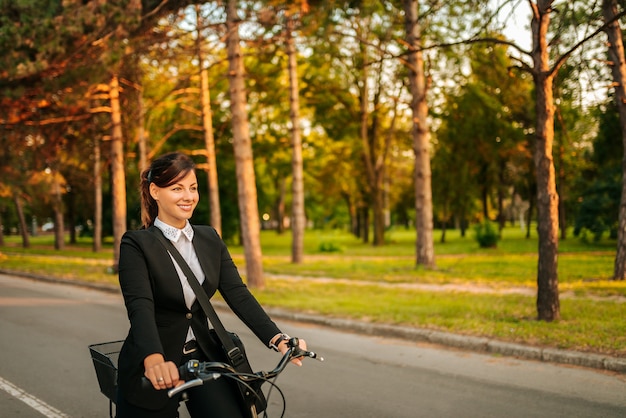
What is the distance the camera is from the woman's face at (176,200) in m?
2.92

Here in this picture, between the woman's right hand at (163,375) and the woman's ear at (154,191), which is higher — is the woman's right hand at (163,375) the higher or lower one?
the lower one

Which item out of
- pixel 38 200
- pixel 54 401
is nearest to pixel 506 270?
pixel 54 401

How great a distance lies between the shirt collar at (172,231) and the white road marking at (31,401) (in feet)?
11.3

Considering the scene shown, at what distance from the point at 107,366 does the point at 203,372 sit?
0.80 metres

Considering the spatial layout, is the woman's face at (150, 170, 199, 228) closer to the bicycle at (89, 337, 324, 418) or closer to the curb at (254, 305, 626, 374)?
the bicycle at (89, 337, 324, 418)

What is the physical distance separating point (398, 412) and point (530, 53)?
599 centimetres

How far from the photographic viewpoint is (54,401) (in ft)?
19.5

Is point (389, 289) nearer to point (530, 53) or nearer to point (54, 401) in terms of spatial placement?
point (530, 53)

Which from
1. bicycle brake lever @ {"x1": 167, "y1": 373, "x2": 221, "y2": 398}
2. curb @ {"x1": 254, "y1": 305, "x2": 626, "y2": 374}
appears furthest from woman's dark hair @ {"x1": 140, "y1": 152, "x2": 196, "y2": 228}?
curb @ {"x1": 254, "y1": 305, "x2": 626, "y2": 374}

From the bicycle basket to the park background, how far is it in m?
6.20

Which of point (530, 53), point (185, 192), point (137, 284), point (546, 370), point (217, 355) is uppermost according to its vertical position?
point (530, 53)

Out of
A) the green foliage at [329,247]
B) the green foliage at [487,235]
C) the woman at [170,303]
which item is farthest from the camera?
the green foliage at [487,235]

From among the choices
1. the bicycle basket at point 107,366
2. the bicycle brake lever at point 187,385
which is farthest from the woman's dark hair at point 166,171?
the bicycle brake lever at point 187,385

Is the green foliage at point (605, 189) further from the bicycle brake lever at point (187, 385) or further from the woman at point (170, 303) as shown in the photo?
the bicycle brake lever at point (187, 385)
